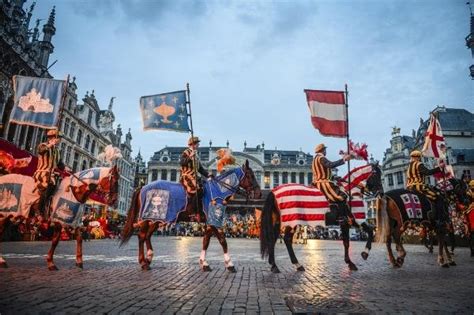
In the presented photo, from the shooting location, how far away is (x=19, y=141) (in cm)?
2586

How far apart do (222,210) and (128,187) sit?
6242cm

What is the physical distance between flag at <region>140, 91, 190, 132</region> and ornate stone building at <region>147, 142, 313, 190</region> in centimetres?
7501

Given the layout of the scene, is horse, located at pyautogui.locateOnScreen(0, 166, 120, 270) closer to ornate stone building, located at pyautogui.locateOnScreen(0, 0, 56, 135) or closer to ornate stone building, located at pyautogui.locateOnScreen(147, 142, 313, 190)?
ornate stone building, located at pyautogui.locateOnScreen(0, 0, 56, 135)

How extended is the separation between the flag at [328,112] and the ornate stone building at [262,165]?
7443cm

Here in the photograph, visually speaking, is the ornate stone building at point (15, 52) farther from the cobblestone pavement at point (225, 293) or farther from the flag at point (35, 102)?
the cobblestone pavement at point (225, 293)

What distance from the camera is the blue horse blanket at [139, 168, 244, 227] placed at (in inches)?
276

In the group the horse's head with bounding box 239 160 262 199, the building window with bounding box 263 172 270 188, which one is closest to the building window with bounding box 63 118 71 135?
the horse's head with bounding box 239 160 262 199

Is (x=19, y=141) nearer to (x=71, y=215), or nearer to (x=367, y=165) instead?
(x=71, y=215)

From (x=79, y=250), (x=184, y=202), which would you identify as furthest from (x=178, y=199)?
(x=79, y=250)

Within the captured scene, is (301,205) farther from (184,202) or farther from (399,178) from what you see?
(399,178)

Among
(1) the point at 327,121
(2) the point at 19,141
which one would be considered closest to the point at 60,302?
(1) the point at 327,121

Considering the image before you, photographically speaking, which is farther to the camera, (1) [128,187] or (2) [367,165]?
(1) [128,187]

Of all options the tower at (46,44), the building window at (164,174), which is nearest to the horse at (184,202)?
the tower at (46,44)

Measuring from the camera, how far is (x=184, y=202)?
7211 millimetres
